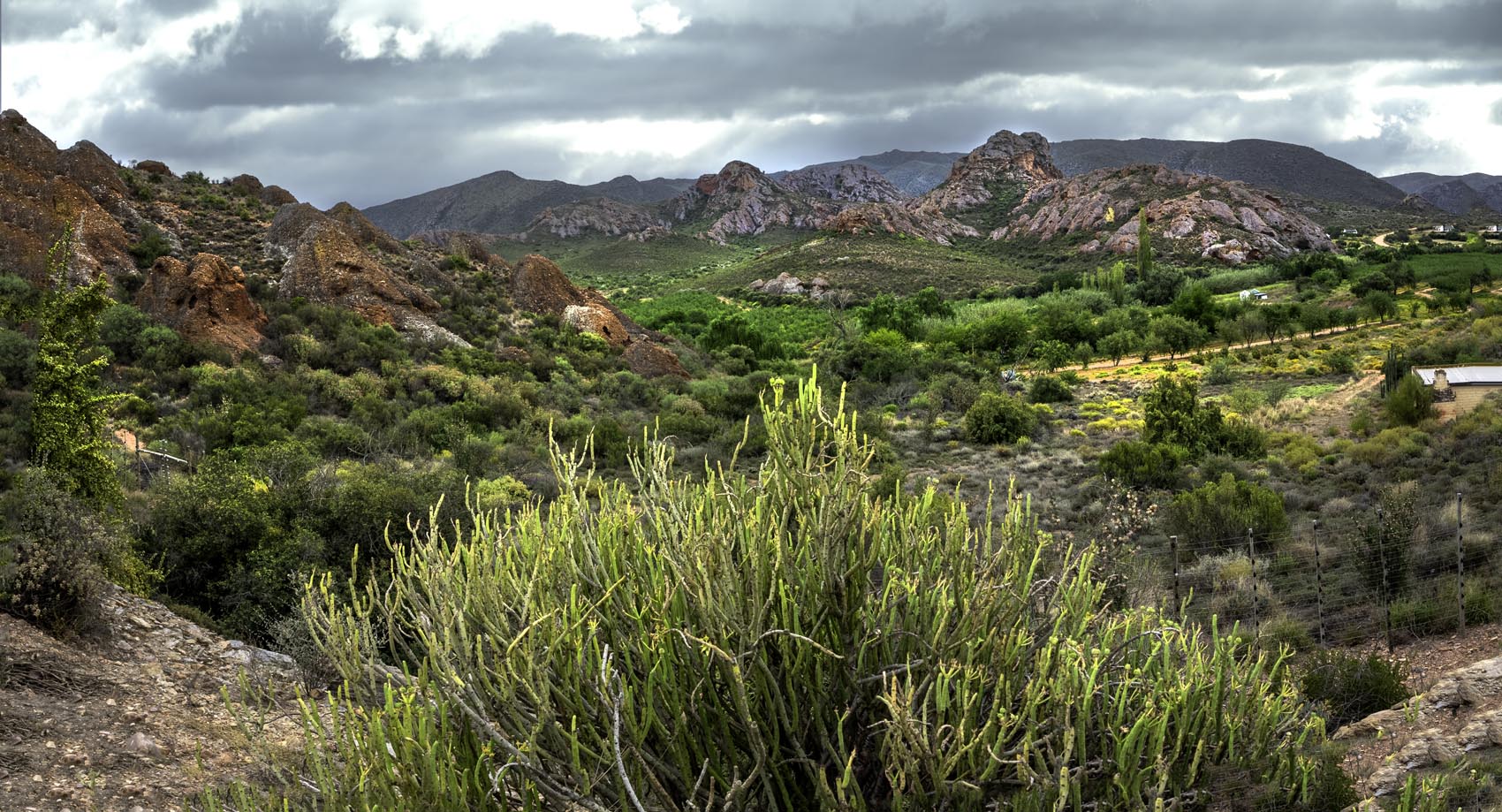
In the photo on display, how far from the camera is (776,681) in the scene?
318cm

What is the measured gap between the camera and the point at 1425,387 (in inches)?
779

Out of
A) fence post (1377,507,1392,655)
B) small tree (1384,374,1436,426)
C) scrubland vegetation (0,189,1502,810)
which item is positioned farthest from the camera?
small tree (1384,374,1436,426)

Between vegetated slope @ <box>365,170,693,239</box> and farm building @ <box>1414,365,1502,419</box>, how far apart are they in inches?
4673

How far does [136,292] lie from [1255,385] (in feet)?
99.2

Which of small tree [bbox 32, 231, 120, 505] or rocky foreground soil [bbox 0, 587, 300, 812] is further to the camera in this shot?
small tree [bbox 32, 231, 120, 505]

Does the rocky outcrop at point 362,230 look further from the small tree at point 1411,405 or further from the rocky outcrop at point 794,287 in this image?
the rocky outcrop at point 794,287

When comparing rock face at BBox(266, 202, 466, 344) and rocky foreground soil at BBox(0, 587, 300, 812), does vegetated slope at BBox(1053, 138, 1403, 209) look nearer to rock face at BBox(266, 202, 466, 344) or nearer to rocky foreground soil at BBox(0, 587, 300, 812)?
rock face at BBox(266, 202, 466, 344)

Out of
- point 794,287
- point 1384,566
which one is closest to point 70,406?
point 1384,566

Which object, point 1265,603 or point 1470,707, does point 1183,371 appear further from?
point 1470,707

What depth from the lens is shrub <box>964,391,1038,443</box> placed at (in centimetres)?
2191

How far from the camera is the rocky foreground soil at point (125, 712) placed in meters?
5.85

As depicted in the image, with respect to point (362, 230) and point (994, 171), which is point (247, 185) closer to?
point (362, 230)

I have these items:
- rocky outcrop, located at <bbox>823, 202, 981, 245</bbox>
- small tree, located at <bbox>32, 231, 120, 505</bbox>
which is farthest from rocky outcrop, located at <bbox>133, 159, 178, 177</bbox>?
rocky outcrop, located at <bbox>823, 202, 981, 245</bbox>

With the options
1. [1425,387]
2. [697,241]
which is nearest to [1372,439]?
[1425,387]
